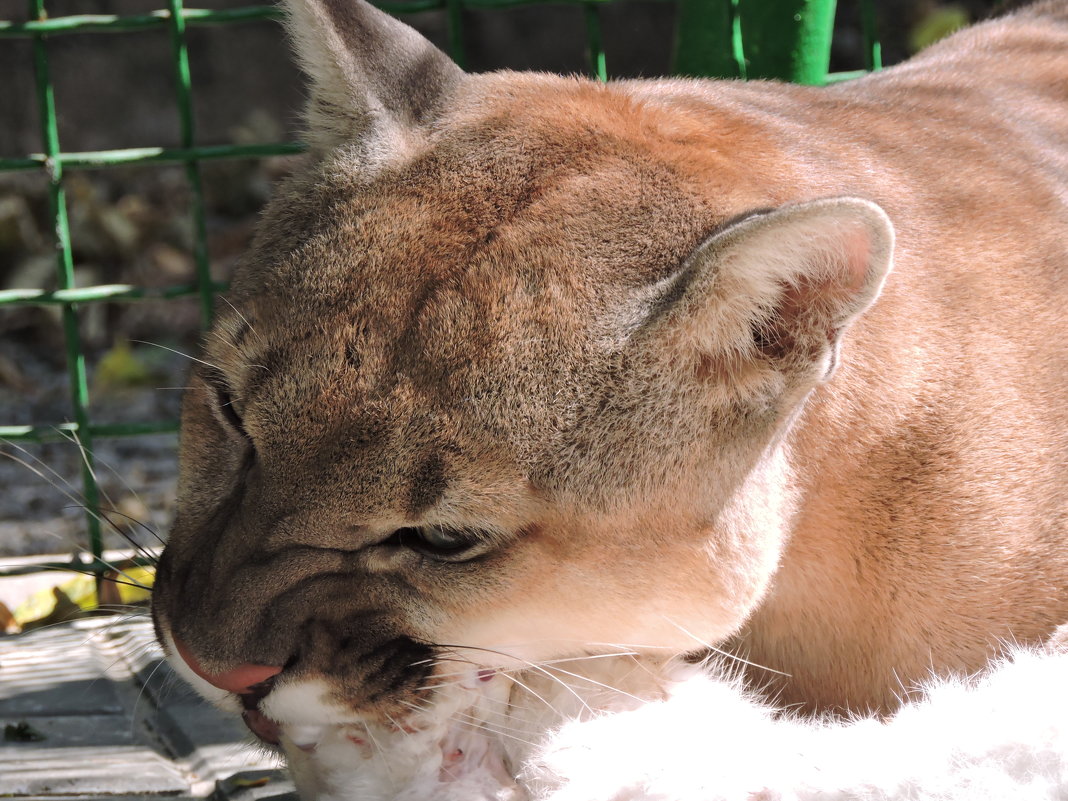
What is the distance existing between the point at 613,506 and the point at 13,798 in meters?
1.42

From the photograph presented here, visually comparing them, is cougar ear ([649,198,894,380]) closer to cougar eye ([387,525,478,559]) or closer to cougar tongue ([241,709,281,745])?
cougar eye ([387,525,478,559])

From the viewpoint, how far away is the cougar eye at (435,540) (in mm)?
2197

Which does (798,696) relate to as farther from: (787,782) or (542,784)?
(542,784)

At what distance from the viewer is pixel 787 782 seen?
2.19 m

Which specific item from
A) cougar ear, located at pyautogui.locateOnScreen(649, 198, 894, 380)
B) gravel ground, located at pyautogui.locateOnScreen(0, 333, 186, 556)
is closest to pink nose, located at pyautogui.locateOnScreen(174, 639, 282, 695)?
cougar ear, located at pyautogui.locateOnScreen(649, 198, 894, 380)

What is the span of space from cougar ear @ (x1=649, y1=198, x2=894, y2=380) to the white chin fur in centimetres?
66

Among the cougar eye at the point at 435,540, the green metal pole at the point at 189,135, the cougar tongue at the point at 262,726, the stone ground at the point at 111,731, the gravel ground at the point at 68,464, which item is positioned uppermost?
the green metal pole at the point at 189,135

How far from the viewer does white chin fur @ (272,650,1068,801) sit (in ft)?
7.01

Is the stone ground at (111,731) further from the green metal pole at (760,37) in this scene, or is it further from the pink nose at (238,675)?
the green metal pole at (760,37)

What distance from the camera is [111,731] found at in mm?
3016

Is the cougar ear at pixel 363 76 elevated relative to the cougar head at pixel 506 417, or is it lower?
elevated

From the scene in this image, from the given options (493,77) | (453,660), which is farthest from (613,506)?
(493,77)

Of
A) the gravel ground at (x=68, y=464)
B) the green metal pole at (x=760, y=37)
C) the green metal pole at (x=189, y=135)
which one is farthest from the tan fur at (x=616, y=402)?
the gravel ground at (x=68, y=464)

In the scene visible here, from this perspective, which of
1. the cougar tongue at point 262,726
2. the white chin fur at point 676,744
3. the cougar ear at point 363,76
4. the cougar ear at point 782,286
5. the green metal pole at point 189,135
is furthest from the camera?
the green metal pole at point 189,135
